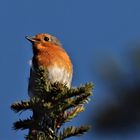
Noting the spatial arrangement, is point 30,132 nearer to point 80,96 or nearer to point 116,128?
point 80,96

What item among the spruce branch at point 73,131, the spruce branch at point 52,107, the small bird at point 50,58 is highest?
the small bird at point 50,58

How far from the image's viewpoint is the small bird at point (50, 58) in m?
5.18

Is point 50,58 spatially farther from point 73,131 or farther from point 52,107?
point 73,131

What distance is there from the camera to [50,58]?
564 cm

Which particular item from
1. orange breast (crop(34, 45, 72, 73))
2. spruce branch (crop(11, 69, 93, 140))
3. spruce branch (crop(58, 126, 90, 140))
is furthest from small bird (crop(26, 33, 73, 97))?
spruce branch (crop(58, 126, 90, 140))

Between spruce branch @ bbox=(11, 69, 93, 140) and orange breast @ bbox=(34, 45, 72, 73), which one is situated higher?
orange breast @ bbox=(34, 45, 72, 73)

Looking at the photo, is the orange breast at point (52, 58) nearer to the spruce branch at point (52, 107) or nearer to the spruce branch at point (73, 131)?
the spruce branch at point (52, 107)

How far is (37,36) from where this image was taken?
6348mm

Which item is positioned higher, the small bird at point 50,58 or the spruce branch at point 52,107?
the small bird at point 50,58

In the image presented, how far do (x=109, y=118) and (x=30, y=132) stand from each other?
0.79 meters

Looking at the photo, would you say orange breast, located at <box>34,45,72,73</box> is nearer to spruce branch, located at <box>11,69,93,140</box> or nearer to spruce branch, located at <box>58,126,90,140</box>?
spruce branch, located at <box>11,69,93,140</box>

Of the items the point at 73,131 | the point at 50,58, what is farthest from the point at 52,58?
the point at 73,131

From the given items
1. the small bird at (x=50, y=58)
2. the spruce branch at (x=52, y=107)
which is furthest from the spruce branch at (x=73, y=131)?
the small bird at (x=50, y=58)

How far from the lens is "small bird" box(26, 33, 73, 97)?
204 inches
